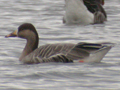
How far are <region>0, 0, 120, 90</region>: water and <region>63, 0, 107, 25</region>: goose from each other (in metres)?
0.35

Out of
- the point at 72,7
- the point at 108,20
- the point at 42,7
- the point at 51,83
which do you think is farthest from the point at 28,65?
the point at 42,7

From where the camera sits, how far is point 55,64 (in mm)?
12219

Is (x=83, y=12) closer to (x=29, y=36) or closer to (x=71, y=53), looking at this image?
(x=29, y=36)

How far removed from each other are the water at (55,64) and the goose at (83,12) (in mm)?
347

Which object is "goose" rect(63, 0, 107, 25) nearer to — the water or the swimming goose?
the water

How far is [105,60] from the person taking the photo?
12.9 meters

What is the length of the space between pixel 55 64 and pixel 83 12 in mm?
6588

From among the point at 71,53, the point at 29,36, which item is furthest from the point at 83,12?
the point at 71,53

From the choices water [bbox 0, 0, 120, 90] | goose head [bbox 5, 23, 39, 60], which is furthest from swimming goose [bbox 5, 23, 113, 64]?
goose head [bbox 5, 23, 39, 60]

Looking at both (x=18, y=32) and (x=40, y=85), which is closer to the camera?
(x=40, y=85)

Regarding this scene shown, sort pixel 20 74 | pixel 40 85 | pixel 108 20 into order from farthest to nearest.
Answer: pixel 108 20 → pixel 20 74 → pixel 40 85

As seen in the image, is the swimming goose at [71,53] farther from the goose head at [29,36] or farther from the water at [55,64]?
the goose head at [29,36]

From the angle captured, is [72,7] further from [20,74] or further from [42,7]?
[20,74]

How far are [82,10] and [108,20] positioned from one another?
1.71 meters
